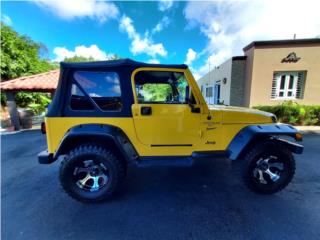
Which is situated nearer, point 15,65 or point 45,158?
point 45,158

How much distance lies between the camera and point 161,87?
3.22 meters

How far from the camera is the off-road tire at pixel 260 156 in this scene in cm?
256

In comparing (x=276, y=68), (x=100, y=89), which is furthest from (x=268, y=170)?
(x=276, y=68)

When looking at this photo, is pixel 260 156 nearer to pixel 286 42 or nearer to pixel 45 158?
pixel 45 158

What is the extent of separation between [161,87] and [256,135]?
1869 millimetres

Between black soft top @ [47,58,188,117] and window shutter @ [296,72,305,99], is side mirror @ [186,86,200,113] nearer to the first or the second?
black soft top @ [47,58,188,117]

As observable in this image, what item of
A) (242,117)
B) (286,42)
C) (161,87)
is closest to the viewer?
(242,117)

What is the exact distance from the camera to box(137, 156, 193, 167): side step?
260 centimetres

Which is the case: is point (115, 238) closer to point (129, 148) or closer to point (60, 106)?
point (129, 148)

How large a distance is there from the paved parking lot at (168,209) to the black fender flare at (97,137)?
778mm

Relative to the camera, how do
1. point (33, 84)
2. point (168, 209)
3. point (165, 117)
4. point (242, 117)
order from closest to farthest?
point (168, 209), point (165, 117), point (242, 117), point (33, 84)

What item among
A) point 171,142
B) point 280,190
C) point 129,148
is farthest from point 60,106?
point 280,190

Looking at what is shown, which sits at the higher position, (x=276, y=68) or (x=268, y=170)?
(x=276, y=68)

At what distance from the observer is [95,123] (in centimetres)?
251
